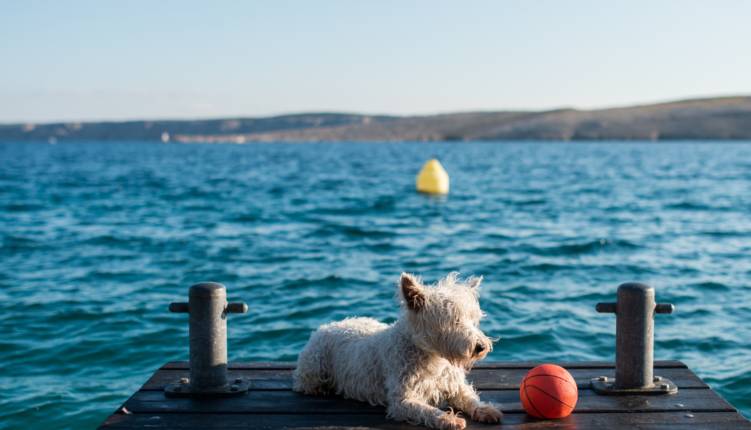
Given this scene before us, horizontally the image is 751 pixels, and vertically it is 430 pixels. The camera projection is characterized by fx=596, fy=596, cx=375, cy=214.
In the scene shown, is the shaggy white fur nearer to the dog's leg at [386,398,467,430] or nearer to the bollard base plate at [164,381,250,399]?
the dog's leg at [386,398,467,430]

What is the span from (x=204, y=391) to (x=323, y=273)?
10.0 meters

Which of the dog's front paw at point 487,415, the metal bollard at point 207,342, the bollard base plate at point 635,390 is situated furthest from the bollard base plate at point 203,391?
the bollard base plate at point 635,390

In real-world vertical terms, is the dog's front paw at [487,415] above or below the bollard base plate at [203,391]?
above

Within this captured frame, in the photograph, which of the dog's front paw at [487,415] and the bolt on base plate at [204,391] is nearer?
the dog's front paw at [487,415]

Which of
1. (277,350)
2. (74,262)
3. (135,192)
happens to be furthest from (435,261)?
(135,192)

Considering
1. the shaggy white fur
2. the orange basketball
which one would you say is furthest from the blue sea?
the orange basketball

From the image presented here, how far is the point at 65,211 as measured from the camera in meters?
29.1

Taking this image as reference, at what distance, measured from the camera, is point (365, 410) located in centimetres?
543

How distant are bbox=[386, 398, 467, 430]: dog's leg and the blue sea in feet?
16.9

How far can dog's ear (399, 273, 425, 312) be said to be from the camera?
15.9ft

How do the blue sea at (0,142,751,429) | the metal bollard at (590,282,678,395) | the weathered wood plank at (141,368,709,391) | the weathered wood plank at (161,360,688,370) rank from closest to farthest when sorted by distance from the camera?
the metal bollard at (590,282,678,395) < the weathered wood plank at (141,368,709,391) < the weathered wood plank at (161,360,688,370) < the blue sea at (0,142,751,429)

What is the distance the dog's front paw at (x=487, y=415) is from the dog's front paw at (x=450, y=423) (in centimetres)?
25

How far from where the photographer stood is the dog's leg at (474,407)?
5.16m

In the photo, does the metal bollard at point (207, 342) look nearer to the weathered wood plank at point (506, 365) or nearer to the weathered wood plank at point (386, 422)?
the weathered wood plank at point (386, 422)
